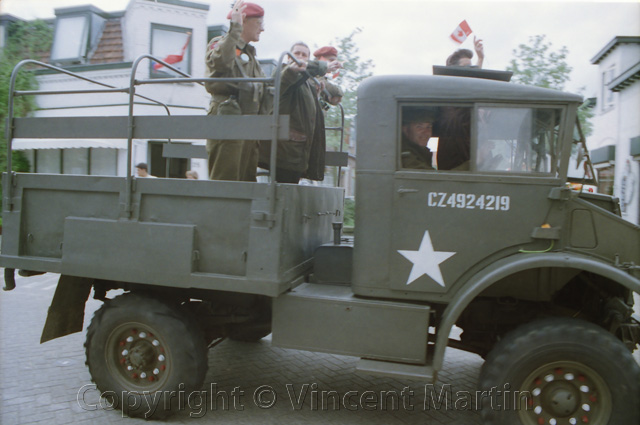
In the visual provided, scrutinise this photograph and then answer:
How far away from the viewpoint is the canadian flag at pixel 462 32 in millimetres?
3928

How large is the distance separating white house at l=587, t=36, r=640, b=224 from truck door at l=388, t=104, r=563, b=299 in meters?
8.88

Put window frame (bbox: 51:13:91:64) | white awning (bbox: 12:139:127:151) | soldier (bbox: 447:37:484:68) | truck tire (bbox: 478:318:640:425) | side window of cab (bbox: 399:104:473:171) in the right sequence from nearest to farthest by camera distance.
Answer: truck tire (bbox: 478:318:640:425) → side window of cab (bbox: 399:104:473:171) → soldier (bbox: 447:37:484:68) → white awning (bbox: 12:139:127:151) → window frame (bbox: 51:13:91:64)

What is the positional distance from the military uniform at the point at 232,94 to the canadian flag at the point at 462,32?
1.67 metres

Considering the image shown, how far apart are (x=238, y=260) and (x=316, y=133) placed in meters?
1.62

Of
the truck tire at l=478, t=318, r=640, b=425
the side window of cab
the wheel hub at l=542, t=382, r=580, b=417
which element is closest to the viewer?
the truck tire at l=478, t=318, r=640, b=425

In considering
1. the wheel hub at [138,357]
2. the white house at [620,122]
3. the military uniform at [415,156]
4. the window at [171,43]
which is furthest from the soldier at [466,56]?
the window at [171,43]

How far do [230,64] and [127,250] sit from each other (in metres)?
1.59

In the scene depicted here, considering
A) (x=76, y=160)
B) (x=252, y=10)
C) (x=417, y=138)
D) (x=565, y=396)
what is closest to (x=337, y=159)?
(x=252, y=10)

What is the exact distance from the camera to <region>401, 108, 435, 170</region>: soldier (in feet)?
10.8

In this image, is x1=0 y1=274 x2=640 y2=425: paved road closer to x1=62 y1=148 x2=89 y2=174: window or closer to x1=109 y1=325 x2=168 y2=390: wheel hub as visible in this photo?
x1=109 y1=325 x2=168 y2=390: wheel hub

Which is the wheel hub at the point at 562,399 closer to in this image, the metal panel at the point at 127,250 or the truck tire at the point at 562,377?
the truck tire at the point at 562,377

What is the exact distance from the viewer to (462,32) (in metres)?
3.94

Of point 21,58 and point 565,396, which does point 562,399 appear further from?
point 21,58

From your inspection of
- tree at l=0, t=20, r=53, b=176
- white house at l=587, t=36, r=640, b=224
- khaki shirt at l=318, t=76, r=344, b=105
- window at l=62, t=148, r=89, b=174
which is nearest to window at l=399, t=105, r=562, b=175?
khaki shirt at l=318, t=76, r=344, b=105
